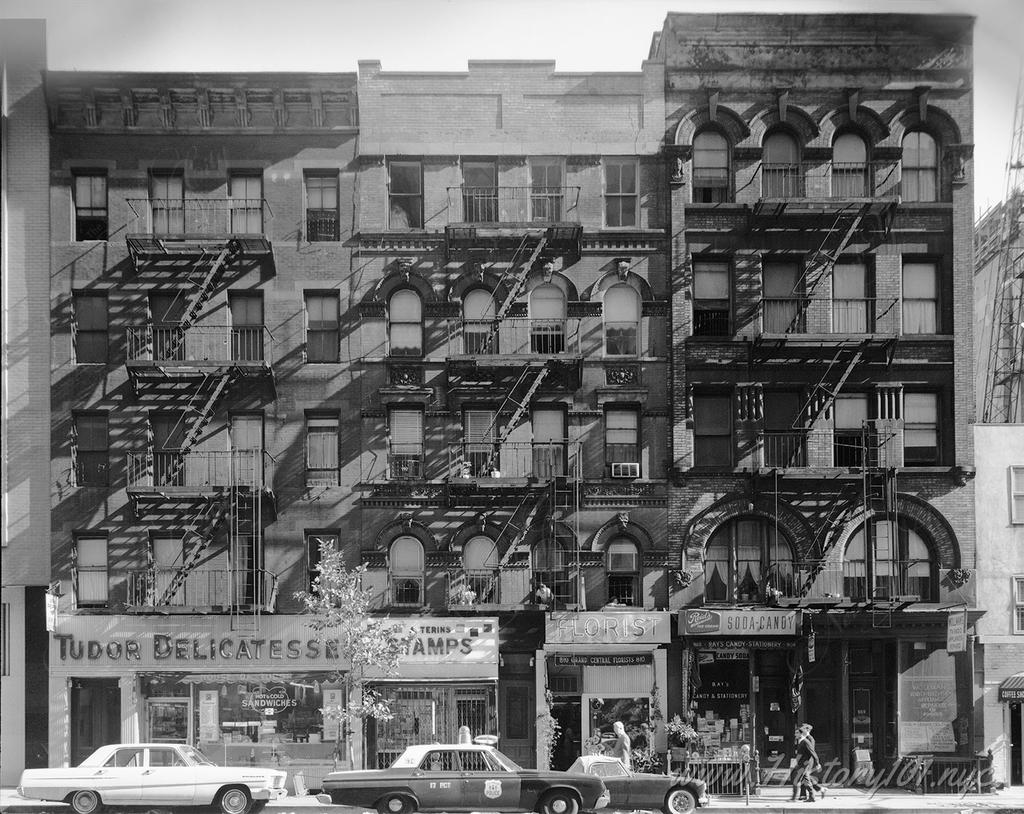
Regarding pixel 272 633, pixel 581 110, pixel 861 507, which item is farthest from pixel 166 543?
pixel 861 507

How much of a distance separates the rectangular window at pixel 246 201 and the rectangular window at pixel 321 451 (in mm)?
5429

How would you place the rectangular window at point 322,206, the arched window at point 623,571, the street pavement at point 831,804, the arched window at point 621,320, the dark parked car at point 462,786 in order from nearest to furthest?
the dark parked car at point 462,786
the street pavement at point 831,804
the arched window at point 623,571
the arched window at point 621,320
the rectangular window at point 322,206

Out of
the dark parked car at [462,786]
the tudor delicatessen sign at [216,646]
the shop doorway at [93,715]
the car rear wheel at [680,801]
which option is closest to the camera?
the dark parked car at [462,786]

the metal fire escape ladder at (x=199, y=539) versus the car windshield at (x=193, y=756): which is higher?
the metal fire escape ladder at (x=199, y=539)

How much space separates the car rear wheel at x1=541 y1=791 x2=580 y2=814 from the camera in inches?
936

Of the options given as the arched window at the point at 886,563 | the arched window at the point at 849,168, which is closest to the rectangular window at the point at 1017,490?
the arched window at the point at 886,563

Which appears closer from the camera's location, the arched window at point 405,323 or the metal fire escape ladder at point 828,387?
the metal fire escape ladder at point 828,387

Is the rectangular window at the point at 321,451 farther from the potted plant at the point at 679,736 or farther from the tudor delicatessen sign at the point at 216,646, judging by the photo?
the potted plant at the point at 679,736

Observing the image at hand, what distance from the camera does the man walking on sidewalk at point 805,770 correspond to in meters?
28.1

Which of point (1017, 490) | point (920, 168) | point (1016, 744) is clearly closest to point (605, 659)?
point (1016, 744)

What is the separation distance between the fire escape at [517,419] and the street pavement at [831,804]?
7.03 meters

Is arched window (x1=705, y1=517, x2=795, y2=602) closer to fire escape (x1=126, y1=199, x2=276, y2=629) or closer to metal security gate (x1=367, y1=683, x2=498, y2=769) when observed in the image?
metal security gate (x1=367, y1=683, x2=498, y2=769)

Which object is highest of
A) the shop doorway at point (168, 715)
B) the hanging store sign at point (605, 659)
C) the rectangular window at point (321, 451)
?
the rectangular window at point (321, 451)

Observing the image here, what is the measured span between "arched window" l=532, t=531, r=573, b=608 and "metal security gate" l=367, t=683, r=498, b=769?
292 centimetres
